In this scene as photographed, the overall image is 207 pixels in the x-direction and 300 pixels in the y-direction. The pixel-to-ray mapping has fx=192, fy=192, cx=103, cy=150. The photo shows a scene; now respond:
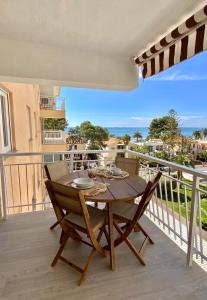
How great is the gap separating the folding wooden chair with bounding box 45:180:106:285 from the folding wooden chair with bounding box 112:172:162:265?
18 centimetres

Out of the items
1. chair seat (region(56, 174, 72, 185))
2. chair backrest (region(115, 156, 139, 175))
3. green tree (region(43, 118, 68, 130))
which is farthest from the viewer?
green tree (region(43, 118, 68, 130))

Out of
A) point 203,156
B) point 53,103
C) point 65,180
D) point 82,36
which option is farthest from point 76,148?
point 65,180

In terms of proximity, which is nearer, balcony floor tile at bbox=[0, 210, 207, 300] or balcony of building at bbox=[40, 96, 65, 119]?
balcony floor tile at bbox=[0, 210, 207, 300]

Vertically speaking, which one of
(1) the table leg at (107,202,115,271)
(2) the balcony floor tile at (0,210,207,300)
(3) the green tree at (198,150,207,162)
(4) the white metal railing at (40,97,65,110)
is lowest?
(3) the green tree at (198,150,207,162)

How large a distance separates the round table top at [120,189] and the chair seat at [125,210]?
0.28m

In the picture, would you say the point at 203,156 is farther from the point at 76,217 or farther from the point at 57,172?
the point at 76,217

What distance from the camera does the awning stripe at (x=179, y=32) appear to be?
1730 millimetres

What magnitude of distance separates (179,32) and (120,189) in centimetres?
173

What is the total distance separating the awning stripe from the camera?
1.73m

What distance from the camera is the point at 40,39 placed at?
2461mm

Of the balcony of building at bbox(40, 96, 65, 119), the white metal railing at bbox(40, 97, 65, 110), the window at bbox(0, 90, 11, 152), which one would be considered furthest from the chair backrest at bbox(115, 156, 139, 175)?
the white metal railing at bbox(40, 97, 65, 110)

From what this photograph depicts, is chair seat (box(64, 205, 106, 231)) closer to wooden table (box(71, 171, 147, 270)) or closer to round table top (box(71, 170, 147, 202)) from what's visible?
wooden table (box(71, 171, 147, 270))

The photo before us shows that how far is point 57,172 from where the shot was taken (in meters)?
2.43

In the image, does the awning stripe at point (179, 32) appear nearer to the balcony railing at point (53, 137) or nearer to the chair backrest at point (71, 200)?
the chair backrest at point (71, 200)
